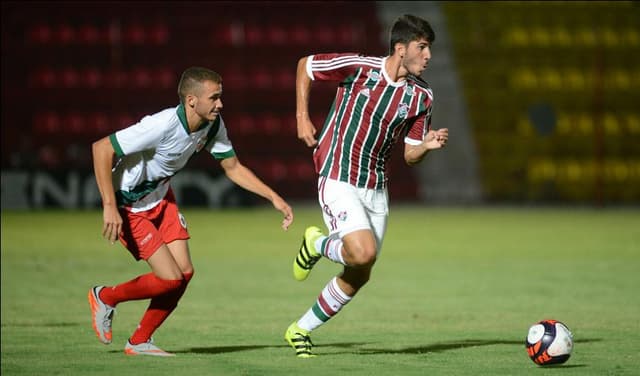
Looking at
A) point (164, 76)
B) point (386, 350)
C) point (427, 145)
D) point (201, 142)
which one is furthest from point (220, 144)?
point (164, 76)

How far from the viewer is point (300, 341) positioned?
659cm

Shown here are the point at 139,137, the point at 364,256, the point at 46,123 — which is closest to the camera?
the point at 139,137

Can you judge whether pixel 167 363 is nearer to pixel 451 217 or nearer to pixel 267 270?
pixel 267 270

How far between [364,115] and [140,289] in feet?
5.30

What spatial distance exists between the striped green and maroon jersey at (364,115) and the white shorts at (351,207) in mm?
50

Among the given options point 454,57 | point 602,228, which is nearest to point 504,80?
point 454,57

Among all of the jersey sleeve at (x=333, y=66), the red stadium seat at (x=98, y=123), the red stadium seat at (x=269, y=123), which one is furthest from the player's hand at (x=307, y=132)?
the red stadium seat at (x=269, y=123)

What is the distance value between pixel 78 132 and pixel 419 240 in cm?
964

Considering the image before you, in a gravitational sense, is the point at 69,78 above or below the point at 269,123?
above

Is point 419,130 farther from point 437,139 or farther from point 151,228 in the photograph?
point 151,228

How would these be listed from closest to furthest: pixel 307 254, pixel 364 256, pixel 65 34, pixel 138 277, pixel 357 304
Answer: pixel 364 256, pixel 138 277, pixel 307 254, pixel 357 304, pixel 65 34

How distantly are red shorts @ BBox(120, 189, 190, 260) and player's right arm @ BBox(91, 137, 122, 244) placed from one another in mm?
337

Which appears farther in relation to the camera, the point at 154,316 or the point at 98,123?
the point at 98,123

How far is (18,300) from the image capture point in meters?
9.23
